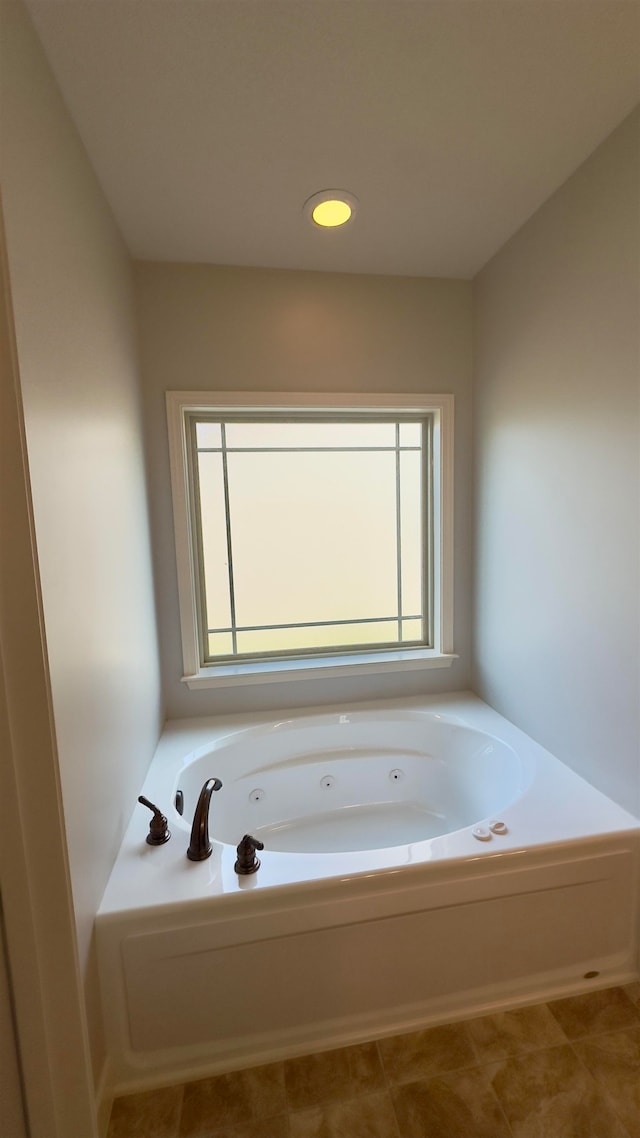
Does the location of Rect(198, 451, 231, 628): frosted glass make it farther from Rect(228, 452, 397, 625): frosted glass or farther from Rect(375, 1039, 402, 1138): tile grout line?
Rect(375, 1039, 402, 1138): tile grout line

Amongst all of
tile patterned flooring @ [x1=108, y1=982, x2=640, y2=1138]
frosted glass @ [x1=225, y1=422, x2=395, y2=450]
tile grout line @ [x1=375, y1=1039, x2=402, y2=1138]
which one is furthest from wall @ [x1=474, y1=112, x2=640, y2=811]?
tile grout line @ [x1=375, y1=1039, x2=402, y2=1138]

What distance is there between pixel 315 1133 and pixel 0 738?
117cm

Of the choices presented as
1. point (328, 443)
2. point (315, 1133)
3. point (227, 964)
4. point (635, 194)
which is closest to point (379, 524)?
point (328, 443)

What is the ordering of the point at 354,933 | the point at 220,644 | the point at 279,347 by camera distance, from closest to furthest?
the point at 354,933
the point at 279,347
the point at 220,644

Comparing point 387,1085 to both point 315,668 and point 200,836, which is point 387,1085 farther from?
point 315,668

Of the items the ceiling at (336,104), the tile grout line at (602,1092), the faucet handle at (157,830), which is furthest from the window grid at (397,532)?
the tile grout line at (602,1092)

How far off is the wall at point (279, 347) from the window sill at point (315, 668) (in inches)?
2.4

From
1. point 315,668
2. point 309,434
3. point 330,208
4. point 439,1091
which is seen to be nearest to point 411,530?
point 309,434

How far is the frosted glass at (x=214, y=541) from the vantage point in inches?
86.0

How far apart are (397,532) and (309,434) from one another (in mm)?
659

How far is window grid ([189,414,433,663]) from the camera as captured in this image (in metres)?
2.18

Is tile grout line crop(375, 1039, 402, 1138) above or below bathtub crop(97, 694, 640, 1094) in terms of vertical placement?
below

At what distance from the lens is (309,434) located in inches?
88.3

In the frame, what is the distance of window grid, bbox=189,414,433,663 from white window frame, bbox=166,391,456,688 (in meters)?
0.03
